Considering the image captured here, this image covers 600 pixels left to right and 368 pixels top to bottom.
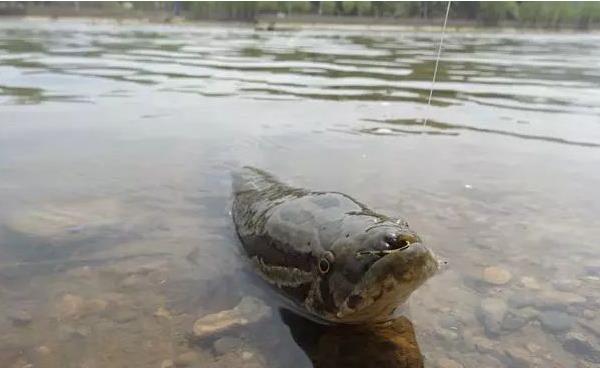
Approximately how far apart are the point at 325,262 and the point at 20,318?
5.45 ft

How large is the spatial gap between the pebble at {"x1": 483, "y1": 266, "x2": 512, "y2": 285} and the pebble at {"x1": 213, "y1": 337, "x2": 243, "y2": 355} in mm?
1615

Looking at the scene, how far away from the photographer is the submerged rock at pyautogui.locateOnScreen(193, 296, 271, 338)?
9.68 feet

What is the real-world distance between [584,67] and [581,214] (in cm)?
1578

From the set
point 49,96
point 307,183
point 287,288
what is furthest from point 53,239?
point 49,96

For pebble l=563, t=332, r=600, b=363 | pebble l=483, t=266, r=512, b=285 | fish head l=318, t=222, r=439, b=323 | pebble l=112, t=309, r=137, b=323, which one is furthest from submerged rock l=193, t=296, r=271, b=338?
pebble l=563, t=332, r=600, b=363

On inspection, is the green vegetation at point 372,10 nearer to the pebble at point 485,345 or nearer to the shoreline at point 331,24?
the shoreline at point 331,24

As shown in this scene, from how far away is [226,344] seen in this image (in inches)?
112

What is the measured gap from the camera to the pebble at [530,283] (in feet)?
11.2

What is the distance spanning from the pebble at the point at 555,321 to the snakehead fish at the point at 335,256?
2.74ft

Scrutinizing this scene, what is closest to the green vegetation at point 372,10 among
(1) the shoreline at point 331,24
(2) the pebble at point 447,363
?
(1) the shoreline at point 331,24

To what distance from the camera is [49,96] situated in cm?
1014

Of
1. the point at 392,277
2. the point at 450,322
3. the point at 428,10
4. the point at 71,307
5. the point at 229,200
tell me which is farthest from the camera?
the point at 428,10

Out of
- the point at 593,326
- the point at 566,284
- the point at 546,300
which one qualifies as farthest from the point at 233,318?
the point at 566,284

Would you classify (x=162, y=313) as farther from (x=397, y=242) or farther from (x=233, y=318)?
(x=397, y=242)
